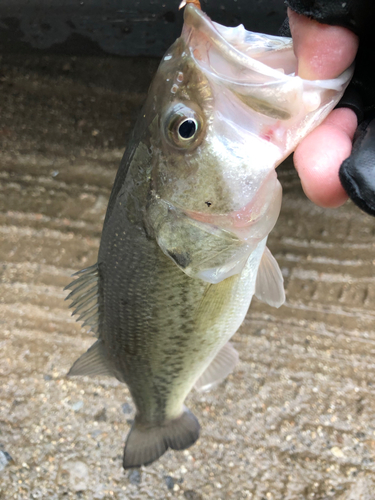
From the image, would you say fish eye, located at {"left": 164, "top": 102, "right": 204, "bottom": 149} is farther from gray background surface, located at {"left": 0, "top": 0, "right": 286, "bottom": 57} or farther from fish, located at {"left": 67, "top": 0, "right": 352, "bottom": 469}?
gray background surface, located at {"left": 0, "top": 0, "right": 286, "bottom": 57}

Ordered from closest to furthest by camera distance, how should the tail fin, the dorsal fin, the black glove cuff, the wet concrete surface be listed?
the black glove cuff < the dorsal fin < the tail fin < the wet concrete surface

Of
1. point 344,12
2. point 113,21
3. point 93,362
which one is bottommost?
point 93,362

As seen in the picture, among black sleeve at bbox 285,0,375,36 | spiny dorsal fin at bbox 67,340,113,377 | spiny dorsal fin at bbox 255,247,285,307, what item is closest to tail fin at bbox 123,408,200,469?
spiny dorsal fin at bbox 67,340,113,377

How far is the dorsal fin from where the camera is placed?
Answer: 4.05 ft

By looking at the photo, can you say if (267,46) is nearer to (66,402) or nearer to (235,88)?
(235,88)

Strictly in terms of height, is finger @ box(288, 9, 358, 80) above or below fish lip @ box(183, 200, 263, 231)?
above

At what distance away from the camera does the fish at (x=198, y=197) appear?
82 centimetres

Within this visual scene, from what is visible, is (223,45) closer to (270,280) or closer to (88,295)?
(270,280)

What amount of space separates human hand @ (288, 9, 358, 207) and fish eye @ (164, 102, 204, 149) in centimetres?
26

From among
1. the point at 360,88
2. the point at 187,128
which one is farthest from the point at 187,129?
the point at 360,88

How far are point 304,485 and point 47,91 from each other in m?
2.73

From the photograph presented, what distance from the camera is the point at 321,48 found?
86 centimetres

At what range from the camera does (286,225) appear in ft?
6.85

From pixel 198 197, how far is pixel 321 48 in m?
0.47
